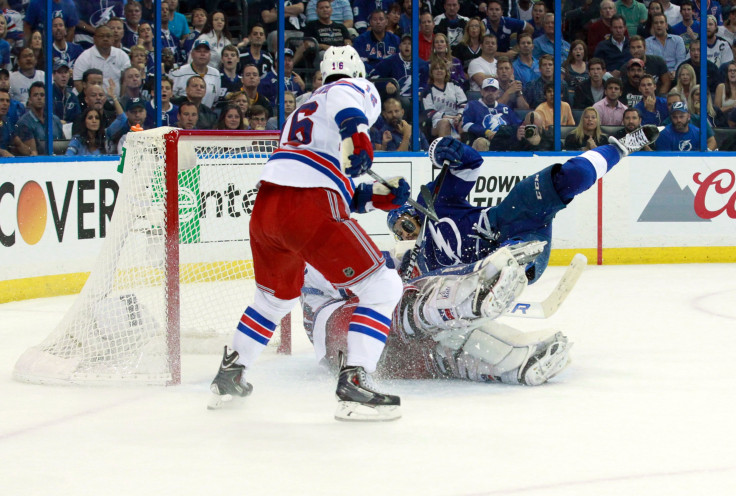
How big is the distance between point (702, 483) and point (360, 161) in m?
1.16

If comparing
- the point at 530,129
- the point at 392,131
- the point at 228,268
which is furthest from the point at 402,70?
the point at 228,268

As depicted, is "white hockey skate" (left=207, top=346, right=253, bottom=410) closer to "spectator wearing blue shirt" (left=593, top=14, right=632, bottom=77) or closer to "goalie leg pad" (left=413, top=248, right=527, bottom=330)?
"goalie leg pad" (left=413, top=248, right=527, bottom=330)

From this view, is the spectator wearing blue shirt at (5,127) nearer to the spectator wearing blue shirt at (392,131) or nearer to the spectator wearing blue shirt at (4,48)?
the spectator wearing blue shirt at (4,48)

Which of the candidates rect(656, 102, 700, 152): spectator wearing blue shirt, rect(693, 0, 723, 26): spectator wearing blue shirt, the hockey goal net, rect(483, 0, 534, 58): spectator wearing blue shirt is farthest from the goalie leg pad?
rect(693, 0, 723, 26): spectator wearing blue shirt

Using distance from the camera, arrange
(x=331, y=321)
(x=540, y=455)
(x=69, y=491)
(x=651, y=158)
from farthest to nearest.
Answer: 1. (x=651, y=158)
2. (x=331, y=321)
3. (x=540, y=455)
4. (x=69, y=491)

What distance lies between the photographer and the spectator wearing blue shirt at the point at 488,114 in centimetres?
681

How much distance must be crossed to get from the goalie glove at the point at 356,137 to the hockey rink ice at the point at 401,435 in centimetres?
69

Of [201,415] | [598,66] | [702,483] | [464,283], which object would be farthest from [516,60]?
[702,483]

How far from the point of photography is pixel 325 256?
111 inches

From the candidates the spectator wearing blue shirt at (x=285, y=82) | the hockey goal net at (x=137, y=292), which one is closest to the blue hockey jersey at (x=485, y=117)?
the spectator wearing blue shirt at (x=285, y=82)

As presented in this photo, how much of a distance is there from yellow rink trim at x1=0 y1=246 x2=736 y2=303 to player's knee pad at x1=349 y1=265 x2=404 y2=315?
833 mm

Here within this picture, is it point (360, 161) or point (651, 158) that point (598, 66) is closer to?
point (651, 158)

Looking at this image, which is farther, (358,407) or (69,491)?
(358,407)

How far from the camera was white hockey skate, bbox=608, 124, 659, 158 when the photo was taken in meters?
3.44
